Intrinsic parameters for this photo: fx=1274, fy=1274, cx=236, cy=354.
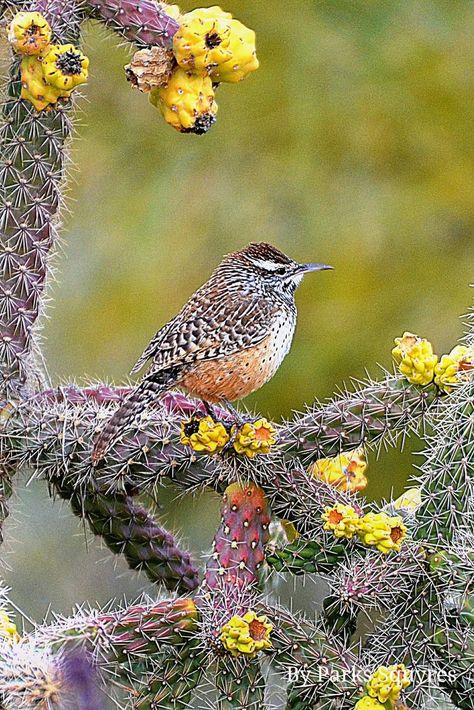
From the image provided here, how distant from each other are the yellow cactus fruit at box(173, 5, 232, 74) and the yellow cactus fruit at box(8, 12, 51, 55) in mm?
220

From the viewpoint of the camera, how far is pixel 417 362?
2.15 m

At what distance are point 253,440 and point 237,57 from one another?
648 millimetres

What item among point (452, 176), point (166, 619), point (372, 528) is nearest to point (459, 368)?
point (372, 528)

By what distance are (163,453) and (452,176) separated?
225cm

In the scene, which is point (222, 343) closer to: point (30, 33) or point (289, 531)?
point (289, 531)

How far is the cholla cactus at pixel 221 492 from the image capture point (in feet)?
6.54

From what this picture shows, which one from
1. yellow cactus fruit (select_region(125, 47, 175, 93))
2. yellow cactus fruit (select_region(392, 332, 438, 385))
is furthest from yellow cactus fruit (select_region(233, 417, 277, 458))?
yellow cactus fruit (select_region(125, 47, 175, 93))

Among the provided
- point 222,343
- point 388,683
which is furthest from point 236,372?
point 388,683

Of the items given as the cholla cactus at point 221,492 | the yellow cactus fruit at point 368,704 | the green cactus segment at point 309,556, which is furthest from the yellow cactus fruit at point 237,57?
the yellow cactus fruit at point 368,704

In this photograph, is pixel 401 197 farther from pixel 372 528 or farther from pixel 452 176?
pixel 372 528

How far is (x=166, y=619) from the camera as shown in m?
2.02

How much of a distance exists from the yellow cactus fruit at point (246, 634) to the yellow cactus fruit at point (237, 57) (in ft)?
2.98

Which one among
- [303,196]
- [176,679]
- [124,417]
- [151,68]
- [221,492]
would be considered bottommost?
[303,196]

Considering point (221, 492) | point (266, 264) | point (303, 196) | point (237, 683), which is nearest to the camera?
point (237, 683)
